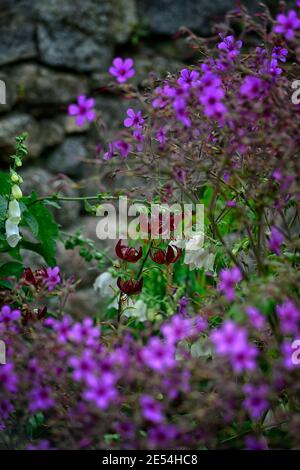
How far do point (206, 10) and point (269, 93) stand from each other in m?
1.46

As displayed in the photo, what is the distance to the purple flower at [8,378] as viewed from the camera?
0.72 m

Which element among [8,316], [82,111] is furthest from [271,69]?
[8,316]

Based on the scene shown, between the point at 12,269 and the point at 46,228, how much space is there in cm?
14

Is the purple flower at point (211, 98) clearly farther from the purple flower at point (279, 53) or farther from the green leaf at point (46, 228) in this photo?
the green leaf at point (46, 228)

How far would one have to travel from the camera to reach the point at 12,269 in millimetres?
1159

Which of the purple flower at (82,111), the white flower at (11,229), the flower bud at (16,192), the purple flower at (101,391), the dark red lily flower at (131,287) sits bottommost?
the purple flower at (101,391)

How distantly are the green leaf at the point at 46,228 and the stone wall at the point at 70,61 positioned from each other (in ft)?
2.16

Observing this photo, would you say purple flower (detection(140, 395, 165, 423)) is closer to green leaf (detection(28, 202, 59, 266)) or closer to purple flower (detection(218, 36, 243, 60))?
purple flower (detection(218, 36, 243, 60))

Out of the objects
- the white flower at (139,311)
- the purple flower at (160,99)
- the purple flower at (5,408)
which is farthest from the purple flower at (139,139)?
the white flower at (139,311)

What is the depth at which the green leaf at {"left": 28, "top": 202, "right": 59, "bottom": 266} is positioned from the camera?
126 cm

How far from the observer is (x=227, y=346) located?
2.04 ft

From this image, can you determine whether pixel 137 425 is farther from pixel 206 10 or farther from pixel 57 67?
pixel 206 10
